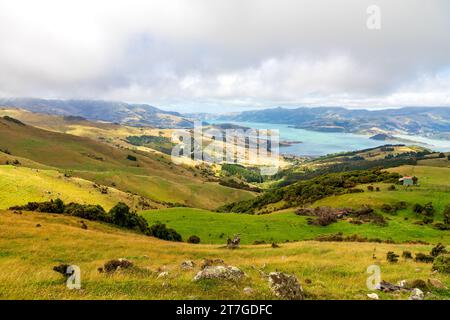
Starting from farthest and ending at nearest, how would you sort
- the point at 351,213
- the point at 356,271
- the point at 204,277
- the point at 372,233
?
the point at 351,213
the point at 372,233
the point at 356,271
the point at 204,277

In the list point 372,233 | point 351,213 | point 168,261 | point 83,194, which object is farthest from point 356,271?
point 83,194

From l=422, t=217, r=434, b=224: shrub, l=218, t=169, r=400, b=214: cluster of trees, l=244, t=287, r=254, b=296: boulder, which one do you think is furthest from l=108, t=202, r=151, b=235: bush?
l=422, t=217, r=434, b=224: shrub

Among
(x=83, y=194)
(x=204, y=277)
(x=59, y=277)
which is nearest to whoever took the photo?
(x=204, y=277)

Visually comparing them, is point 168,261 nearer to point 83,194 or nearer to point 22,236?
point 22,236

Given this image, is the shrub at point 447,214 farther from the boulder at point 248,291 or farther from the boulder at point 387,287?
the boulder at point 248,291

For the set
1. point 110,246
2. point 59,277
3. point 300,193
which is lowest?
point 300,193
